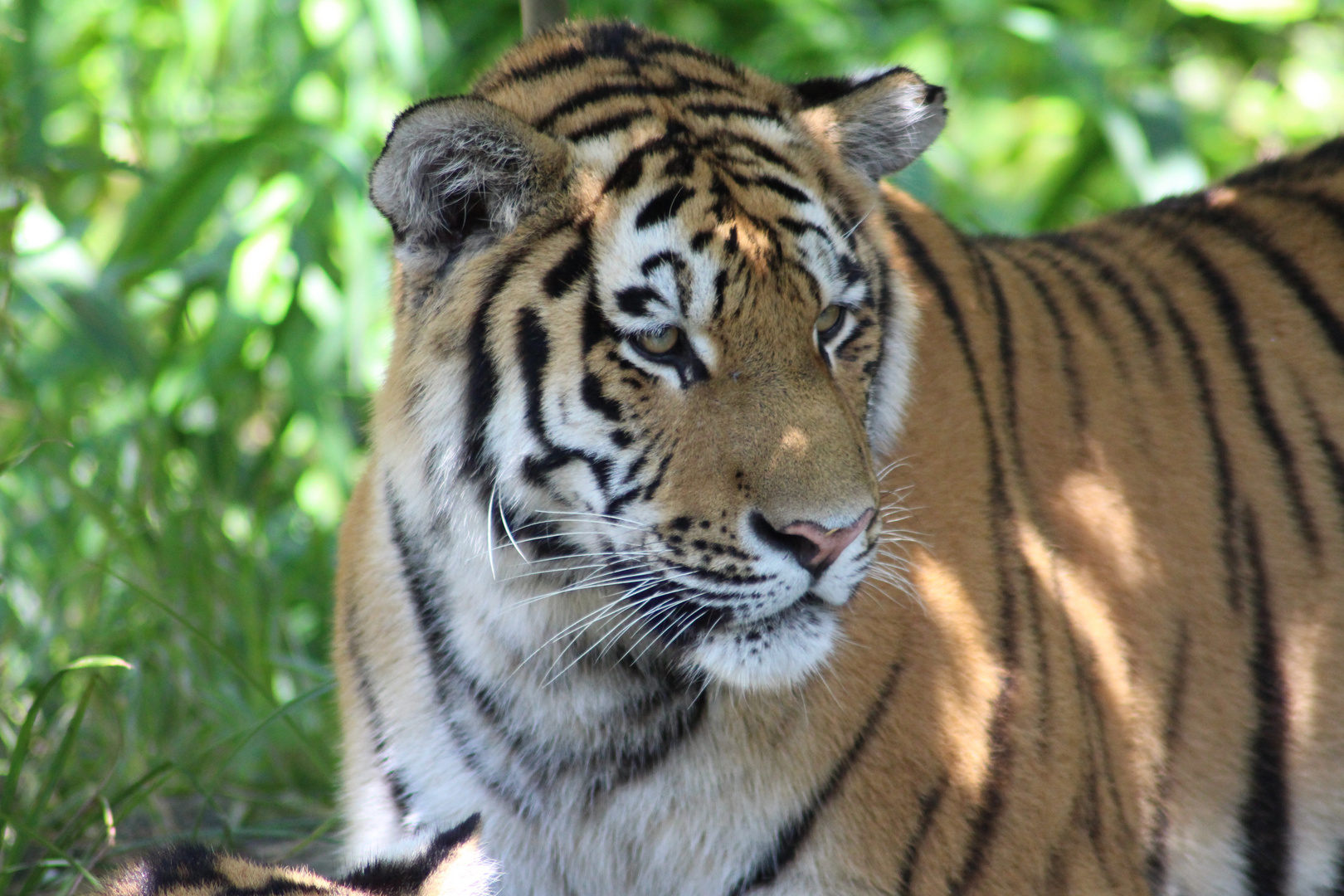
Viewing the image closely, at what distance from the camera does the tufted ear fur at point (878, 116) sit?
5.16ft

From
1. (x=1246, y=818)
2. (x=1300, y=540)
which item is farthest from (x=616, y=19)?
(x=1246, y=818)

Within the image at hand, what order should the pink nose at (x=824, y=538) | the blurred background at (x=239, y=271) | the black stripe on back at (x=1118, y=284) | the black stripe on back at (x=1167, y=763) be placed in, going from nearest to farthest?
the pink nose at (x=824, y=538), the black stripe on back at (x=1167, y=763), the black stripe on back at (x=1118, y=284), the blurred background at (x=239, y=271)

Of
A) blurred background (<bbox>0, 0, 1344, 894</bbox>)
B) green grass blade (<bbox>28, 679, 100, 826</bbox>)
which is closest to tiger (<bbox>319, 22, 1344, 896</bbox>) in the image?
green grass blade (<bbox>28, 679, 100, 826</bbox>)

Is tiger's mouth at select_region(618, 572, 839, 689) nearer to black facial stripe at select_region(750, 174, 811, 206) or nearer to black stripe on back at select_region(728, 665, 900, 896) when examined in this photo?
black stripe on back at select_region(728, 665, 900, 896)

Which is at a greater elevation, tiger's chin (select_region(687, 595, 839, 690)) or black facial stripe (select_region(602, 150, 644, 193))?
black facial stripe (select_region(602, 150, 644, 193))

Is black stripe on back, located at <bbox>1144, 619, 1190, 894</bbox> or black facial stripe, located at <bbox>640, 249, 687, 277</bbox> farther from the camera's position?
black stripe on back, located at <bbox>1144, 619, 1190, 894</bbox>

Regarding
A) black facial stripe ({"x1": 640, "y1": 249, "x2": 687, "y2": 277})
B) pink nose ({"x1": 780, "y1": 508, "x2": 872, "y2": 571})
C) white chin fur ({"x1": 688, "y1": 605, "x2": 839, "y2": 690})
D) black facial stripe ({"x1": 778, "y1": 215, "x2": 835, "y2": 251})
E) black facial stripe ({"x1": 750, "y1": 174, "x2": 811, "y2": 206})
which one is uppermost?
black facial stripe ({"x1": 750, "y1": 174, "x2": 811, "y2": 206})

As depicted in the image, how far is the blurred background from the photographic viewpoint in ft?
7.53

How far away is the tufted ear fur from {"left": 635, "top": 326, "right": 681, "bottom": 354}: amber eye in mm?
389

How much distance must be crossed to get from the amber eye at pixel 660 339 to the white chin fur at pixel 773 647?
0.30 metres

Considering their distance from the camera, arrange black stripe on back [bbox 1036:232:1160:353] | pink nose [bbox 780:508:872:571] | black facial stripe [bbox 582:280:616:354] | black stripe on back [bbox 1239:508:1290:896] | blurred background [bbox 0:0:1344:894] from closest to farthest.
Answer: pink nose [bbox 780:508:872:571] → black facial stripe [bbox 582:280:616:354] → black stripe on back [bbox 1239:508:1290:896] → black stripe on back [bbox 1036:232:1160:353] → blurred background [bbox 0:0:1344:894]

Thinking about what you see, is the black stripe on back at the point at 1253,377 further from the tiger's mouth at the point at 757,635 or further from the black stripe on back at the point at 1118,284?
the tiger's mouth at the point at 757,635

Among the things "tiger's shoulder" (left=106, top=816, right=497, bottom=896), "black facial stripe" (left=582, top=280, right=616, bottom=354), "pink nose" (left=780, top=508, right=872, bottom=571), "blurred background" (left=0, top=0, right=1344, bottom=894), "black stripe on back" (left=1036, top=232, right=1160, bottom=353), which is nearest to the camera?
"tiger's shoulder" (left=106, top=816, right=497, bottom=896)

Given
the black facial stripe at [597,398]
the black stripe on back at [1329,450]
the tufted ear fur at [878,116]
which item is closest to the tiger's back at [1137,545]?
the black stripe on back at [1329,450]
